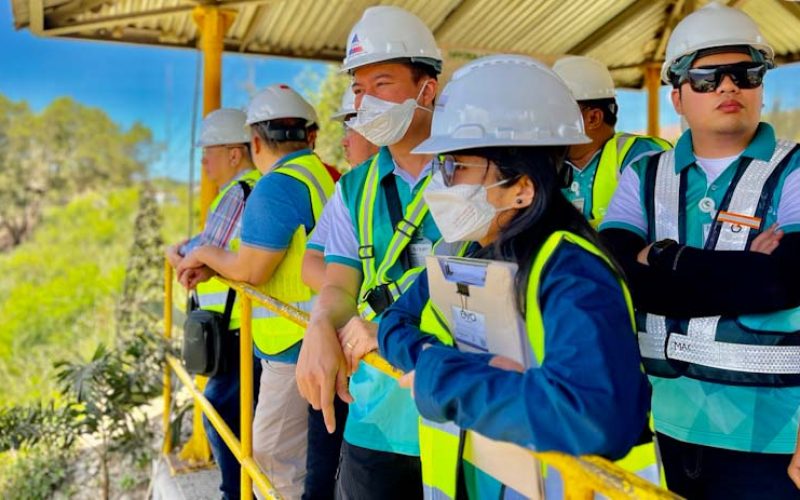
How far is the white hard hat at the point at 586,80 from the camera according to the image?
311 cm

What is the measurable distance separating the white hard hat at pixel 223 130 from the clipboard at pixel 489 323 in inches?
104

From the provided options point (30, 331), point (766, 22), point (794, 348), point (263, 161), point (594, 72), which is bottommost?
point (30, 331)

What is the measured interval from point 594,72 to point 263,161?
1.57 meters

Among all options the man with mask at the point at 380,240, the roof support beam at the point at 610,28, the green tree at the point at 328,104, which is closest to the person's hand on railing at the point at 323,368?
the man with mask at the point at 380,240

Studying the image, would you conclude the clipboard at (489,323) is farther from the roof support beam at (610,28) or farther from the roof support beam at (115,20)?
the roof support beam at (610,28)

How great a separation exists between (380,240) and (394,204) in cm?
11

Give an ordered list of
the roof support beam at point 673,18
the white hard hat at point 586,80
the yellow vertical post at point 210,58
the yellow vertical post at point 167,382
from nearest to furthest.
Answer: the white hard hat at point 586,80, the yellow vertical post at point 167,382, the yellow vertical post at point 210,58, the roof support beam at point 673,18

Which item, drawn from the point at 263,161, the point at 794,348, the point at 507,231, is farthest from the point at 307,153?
the point at 794,348

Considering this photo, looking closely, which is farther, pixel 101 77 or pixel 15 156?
pixel 101 77

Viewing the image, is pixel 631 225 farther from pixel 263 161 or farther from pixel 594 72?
pixel 263 161

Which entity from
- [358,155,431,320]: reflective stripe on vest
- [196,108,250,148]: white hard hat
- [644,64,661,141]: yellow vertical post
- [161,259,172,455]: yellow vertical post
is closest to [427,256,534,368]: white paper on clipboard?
[358,155,431,320]: reflective stripe on vest

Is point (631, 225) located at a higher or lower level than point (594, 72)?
lower

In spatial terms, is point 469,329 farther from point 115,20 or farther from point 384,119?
point 115,20

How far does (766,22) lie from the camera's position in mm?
6668
